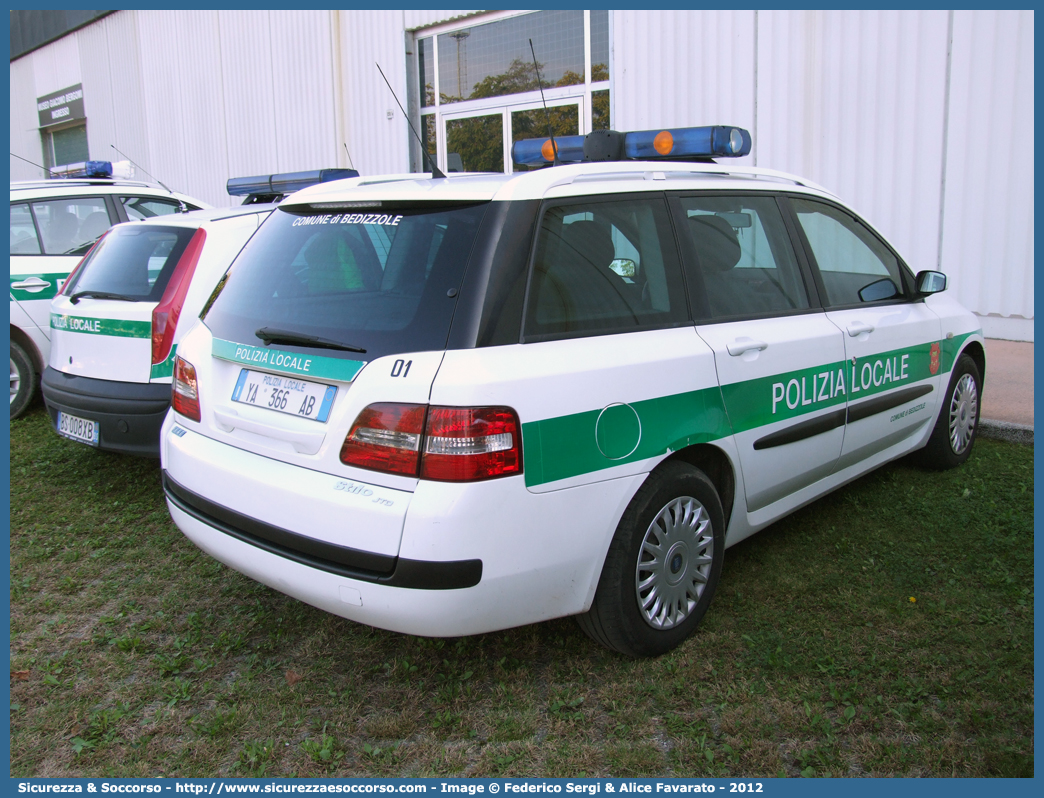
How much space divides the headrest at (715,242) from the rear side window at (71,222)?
5.44 metres

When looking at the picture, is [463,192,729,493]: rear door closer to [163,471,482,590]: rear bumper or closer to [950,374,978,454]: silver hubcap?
[163,471,482,590]: rear bumper

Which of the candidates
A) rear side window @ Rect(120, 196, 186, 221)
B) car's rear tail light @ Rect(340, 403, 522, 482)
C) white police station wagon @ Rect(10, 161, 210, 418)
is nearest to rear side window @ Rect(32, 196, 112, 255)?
white police station wagon @ Rect(10, 161, 210, 418)

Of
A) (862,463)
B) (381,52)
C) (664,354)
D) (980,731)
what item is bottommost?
(980,731)

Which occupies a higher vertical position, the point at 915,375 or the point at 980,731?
the point at 915,375

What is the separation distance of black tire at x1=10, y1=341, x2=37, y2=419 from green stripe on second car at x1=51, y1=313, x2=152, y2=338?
183 cm

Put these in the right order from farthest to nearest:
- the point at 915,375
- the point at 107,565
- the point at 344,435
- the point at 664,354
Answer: the point at 915,375 → the point at 107,565 → the point at 664,354 → the point at 344,435

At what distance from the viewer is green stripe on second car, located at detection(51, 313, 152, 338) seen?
4.46 meters

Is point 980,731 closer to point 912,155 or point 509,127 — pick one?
point 912,155

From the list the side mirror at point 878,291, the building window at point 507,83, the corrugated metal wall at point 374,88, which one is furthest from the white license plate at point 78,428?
the corrugated metal wall at point 374,88

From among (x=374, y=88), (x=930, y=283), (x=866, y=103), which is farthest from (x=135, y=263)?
(x=374, y=88)

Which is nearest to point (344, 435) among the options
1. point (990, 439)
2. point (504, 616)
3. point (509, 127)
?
point (504, 616)

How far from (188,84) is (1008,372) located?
45.3ft

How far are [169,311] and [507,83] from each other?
23.0ft

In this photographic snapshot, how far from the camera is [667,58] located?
8508 mm
